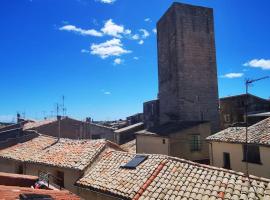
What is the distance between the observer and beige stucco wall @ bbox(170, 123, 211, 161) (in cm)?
2377

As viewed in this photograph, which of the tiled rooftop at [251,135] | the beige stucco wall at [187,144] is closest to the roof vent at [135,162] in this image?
the tiled rooftop at [251,135]

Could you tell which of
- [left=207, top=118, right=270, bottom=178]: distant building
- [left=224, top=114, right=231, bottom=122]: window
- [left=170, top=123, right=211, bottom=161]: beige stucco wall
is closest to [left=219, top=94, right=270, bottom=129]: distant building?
[left=224, top=114, right=231, bottom=122]: window

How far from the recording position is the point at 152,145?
26.1 metres

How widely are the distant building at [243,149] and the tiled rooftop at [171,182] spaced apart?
382cm

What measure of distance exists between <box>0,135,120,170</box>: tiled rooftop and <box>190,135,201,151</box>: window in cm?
676

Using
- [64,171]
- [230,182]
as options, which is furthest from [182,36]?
[230,182]

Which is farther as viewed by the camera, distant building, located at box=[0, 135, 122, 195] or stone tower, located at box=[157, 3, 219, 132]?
stone tower, located at box=[157, 3, 219, 132]

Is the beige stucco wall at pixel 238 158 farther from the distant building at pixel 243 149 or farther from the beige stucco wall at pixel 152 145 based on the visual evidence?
the beige stucco wall at pixel 152 145

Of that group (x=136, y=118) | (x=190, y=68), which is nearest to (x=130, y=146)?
(x=190, y=68)

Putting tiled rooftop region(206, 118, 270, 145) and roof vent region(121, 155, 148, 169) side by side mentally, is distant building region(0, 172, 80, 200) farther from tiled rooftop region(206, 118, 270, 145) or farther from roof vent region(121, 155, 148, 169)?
tiled rooftop region(206, 118, 270, 145)

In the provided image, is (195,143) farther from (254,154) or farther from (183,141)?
(254,154)

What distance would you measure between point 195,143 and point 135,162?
990 cm

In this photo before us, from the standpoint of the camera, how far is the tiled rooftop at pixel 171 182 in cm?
1136

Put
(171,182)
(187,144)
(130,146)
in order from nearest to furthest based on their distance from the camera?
1. (171,182)
2. (187,144)
3. (130,146)
